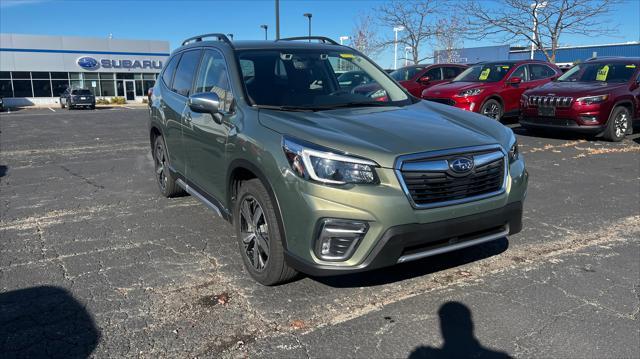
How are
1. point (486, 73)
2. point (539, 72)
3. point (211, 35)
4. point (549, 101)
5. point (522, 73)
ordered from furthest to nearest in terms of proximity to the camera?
point (539, 72)
point (522, 73)
point (486, 73)
point (549, 101)
point (211, 35)

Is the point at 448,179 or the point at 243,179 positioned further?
the point at 243,179

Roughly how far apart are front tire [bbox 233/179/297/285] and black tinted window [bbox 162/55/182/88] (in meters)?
2.51

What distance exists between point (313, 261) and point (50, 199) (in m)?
4.73

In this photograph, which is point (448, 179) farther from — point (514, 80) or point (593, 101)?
point (514, 80)

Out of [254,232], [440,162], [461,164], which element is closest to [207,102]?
[254,232]

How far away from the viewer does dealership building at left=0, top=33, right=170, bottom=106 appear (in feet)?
140

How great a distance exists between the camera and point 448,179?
10.3 feet

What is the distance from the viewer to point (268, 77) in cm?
420

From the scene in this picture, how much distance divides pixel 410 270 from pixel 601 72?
9.53 meters

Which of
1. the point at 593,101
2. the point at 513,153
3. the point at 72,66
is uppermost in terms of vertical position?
the point at 72,66

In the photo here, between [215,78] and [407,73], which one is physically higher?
[407,73]

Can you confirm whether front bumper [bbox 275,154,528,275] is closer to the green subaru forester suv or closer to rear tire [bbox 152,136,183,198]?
the green subaru forester suv

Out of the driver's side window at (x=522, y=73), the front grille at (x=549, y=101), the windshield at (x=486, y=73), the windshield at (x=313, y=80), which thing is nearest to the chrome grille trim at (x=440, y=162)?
the windshield at (x=313, y=80)

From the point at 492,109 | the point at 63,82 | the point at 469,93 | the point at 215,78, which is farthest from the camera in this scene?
the point at 63,82
